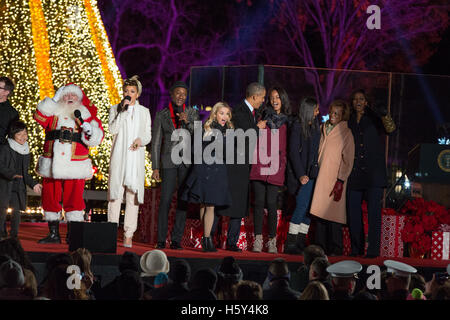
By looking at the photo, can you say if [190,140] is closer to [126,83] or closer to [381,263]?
[126,83]

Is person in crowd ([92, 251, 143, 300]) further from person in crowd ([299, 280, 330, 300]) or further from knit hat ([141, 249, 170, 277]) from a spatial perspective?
person in crowd ([299, 280, 330, 300])

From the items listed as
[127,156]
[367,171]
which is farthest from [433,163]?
[127,156]

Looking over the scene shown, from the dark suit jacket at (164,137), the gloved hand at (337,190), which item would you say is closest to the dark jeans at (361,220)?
the gloved hand at (337,190)

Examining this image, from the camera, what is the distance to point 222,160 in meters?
8.35

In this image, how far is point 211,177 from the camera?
8.28 meters

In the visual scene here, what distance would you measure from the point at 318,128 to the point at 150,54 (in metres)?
16.6

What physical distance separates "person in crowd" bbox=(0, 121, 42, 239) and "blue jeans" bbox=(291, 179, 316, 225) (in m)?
2.87

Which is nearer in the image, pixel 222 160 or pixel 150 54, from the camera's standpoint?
pixel 222 160

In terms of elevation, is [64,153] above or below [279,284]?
above

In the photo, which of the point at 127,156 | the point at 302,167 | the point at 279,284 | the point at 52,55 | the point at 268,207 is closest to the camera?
the point at 279,284

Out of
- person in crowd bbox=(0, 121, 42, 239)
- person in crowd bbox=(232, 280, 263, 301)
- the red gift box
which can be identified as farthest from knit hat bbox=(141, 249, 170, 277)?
the red gift box

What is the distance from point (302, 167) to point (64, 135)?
2.66 meters

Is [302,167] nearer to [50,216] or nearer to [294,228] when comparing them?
[294,228]
